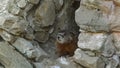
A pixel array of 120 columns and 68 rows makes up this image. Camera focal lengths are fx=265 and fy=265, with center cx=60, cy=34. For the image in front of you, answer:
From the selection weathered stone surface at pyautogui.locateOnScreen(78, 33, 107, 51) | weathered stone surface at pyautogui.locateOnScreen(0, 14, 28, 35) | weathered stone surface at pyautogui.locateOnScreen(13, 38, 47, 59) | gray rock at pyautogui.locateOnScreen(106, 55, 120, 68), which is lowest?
gray rock at pyautogui.locateOnScreen(106, 55, 120, 68)

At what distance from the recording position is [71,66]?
310cm

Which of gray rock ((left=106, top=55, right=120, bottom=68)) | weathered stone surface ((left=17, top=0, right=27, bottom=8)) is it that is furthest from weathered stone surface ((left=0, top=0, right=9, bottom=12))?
gray rock ((left=106, top=55, right=120, bottom=68))

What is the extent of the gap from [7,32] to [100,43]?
1058mm

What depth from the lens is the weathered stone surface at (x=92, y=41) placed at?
2875 mm

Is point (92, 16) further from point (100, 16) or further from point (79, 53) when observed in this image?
point (79, 53)

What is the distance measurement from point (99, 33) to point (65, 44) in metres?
0.52

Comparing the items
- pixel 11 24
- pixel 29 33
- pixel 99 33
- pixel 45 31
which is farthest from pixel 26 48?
pixel 99 33

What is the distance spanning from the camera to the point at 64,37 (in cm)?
329

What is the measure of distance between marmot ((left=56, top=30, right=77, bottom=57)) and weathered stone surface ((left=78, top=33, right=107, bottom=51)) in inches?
12.3

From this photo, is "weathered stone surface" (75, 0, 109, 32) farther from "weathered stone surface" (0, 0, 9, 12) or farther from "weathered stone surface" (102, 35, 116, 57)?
"weathered stone surface" (0, 0, 9, 12)

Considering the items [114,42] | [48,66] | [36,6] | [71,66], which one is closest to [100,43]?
[114,42]

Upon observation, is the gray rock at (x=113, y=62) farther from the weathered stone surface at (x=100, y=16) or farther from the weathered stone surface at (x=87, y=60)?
the weathered stone surface at (x=100, y=16)

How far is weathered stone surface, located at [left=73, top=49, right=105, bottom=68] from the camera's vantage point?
2.87m

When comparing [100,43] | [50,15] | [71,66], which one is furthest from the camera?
[50,15]
